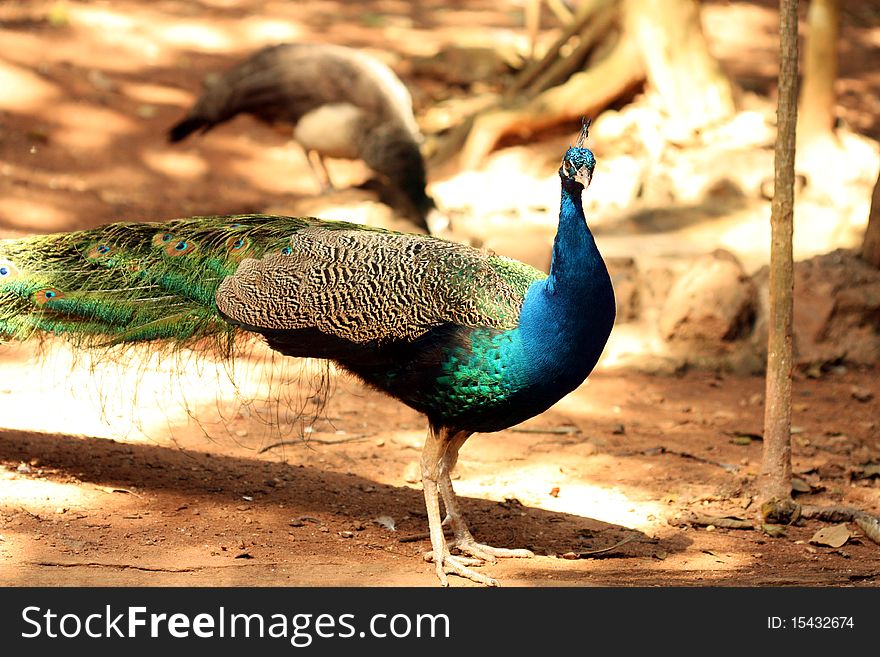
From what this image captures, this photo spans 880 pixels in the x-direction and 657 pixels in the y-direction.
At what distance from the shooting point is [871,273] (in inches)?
312

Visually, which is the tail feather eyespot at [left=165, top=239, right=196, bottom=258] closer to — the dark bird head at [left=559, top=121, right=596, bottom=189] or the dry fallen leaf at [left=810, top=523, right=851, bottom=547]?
the dark bird head at [left=559, top=121, right=596, bottom=189]

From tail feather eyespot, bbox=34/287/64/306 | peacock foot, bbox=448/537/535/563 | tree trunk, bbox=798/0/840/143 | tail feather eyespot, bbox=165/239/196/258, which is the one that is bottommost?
peacock foot, bbox=448/537/535/563

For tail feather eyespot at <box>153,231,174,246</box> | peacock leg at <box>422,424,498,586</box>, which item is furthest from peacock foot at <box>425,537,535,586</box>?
tail feather eyespot at <box>153,231,174,246</box>

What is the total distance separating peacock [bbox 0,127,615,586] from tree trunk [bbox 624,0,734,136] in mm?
6748

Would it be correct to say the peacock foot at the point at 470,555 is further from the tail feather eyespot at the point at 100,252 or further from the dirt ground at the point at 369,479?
the tail feather eyespot at the point at 100,252

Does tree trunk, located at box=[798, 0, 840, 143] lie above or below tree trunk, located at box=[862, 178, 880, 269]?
above

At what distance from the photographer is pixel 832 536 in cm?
518

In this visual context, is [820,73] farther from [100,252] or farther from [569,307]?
[100,252]

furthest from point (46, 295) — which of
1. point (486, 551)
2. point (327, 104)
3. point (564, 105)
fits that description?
point (564, 105)

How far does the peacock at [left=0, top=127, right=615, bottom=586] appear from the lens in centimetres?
435

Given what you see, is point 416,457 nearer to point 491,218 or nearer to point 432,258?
point 432,258

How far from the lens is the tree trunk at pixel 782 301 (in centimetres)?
524

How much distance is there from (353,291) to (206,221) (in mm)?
977

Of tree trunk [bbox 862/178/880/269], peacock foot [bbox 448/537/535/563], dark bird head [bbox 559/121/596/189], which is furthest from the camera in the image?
tree trunk [bbox 862/178/880/269]
